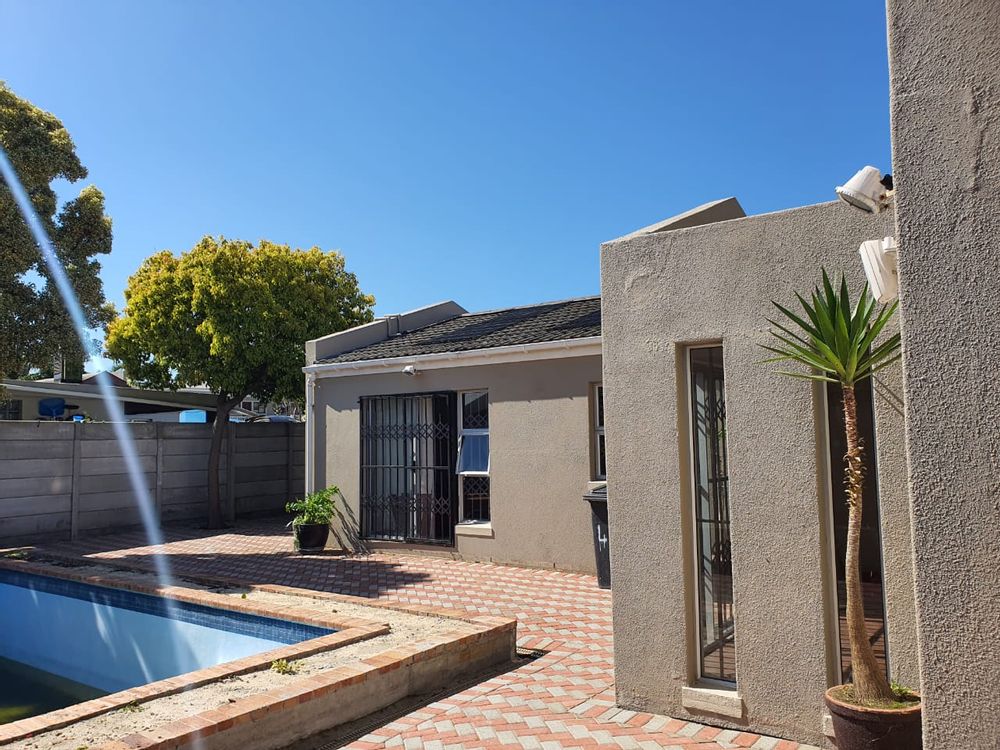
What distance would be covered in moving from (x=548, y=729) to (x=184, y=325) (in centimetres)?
1430

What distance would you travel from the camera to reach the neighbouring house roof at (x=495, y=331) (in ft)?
37.8

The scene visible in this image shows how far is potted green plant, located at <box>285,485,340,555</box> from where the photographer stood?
12.8 meters

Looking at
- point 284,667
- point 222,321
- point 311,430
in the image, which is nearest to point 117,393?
point 222,321

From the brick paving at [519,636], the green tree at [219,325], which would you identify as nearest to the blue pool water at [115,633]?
the brick paving at [519,636]

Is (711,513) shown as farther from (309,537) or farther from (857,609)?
(309,537)

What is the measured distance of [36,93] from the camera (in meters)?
12.3

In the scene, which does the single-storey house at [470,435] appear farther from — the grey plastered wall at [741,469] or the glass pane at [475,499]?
the grey plastered wall at [741,469]

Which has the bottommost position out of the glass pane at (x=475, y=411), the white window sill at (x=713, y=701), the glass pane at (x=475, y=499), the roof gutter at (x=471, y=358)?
the white window sill at (x=713, y=701)

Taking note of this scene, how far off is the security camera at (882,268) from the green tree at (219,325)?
1439 cm

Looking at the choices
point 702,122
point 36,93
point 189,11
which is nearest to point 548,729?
point 702,122

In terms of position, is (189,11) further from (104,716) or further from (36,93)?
(104,716)

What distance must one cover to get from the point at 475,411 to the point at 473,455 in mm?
723

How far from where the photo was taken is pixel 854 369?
4102mm

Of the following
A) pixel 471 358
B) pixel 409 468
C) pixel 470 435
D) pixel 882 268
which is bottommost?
pixel 409 468
